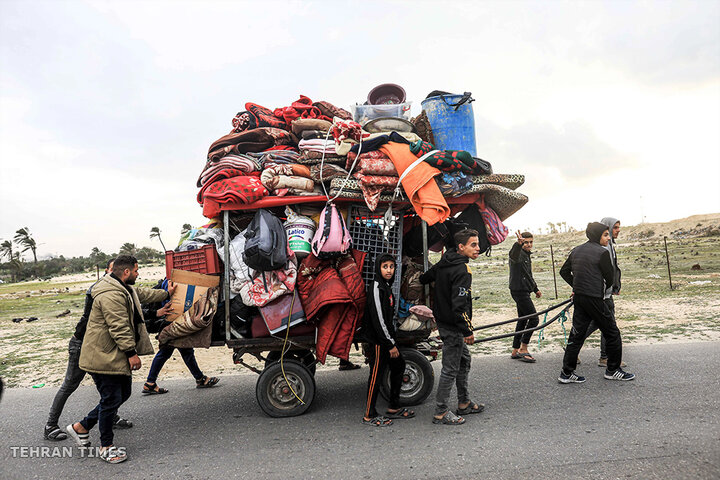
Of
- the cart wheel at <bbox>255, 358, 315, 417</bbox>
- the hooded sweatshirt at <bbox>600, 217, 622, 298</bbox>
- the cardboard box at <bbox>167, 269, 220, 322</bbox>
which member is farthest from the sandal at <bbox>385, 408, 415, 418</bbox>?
the hooded sweatshirt at <bbox>600, 217, 622, 298</bbox>

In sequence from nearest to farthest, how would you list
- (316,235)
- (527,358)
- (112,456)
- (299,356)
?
(112,456) → (316,235) → (299,356) → (527,358)

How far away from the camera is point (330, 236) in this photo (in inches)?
179

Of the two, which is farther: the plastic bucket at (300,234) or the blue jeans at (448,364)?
the plastic bucket at (300,234)

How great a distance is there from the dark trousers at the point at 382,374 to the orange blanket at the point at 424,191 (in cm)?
142

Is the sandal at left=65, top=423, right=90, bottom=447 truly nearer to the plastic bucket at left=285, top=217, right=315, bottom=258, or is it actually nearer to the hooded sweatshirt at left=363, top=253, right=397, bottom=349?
the plastic bucket at left=285, top=217, right=315, bottom=258

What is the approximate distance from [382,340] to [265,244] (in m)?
1.47

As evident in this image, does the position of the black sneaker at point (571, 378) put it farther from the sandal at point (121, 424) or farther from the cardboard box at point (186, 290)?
the sandal at point (121, 424)

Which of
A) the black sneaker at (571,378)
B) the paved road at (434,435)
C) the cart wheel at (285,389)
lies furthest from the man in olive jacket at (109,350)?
the black sneaker at (571,378)

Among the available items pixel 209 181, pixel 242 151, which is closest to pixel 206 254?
pixel 209 181

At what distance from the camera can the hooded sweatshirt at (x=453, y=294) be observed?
431 centimetres

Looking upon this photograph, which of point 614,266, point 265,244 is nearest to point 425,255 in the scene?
point 265,244

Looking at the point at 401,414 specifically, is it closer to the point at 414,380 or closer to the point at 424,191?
the point at 414,380

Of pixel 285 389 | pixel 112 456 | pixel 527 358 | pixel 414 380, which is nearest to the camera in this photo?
pixel 112 456

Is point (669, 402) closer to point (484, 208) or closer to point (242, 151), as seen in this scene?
point (484, 208)
